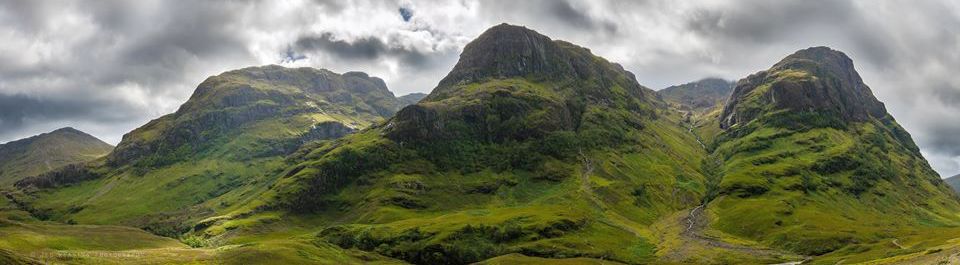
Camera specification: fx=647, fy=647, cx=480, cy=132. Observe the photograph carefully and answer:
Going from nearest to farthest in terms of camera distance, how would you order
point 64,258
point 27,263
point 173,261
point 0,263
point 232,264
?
1. point 0,263
2. point 27,263
3. point 64,258
4. point 173,261
5. point 232,264

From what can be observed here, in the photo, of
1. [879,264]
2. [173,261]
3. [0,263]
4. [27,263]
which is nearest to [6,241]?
[173,261]

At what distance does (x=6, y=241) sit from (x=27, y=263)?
105m

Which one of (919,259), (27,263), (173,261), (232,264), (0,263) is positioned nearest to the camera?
(0,263)

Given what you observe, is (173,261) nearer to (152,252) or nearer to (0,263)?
(152,252)

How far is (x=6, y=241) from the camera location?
193750 mm

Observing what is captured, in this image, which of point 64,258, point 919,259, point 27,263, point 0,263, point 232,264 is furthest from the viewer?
point 232,264

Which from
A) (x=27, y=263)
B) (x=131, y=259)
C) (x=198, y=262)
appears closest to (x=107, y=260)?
(x=131, y=259)

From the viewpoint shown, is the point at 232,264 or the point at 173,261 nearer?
the point at 173,261

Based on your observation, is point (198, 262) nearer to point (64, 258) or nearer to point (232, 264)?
point (232, 264)

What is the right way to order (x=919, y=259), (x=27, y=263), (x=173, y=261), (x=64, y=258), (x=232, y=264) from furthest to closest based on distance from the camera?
1. (x=232, y=264)
2. (x=173, y=261)
3. (x=919, y=259)
4. (x=64, y=258)
5. (x=27, y=263)

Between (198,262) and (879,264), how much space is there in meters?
192

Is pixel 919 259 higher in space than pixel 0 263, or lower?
lower

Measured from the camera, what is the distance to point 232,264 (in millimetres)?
198500

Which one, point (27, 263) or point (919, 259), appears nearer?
point (27, 263)
